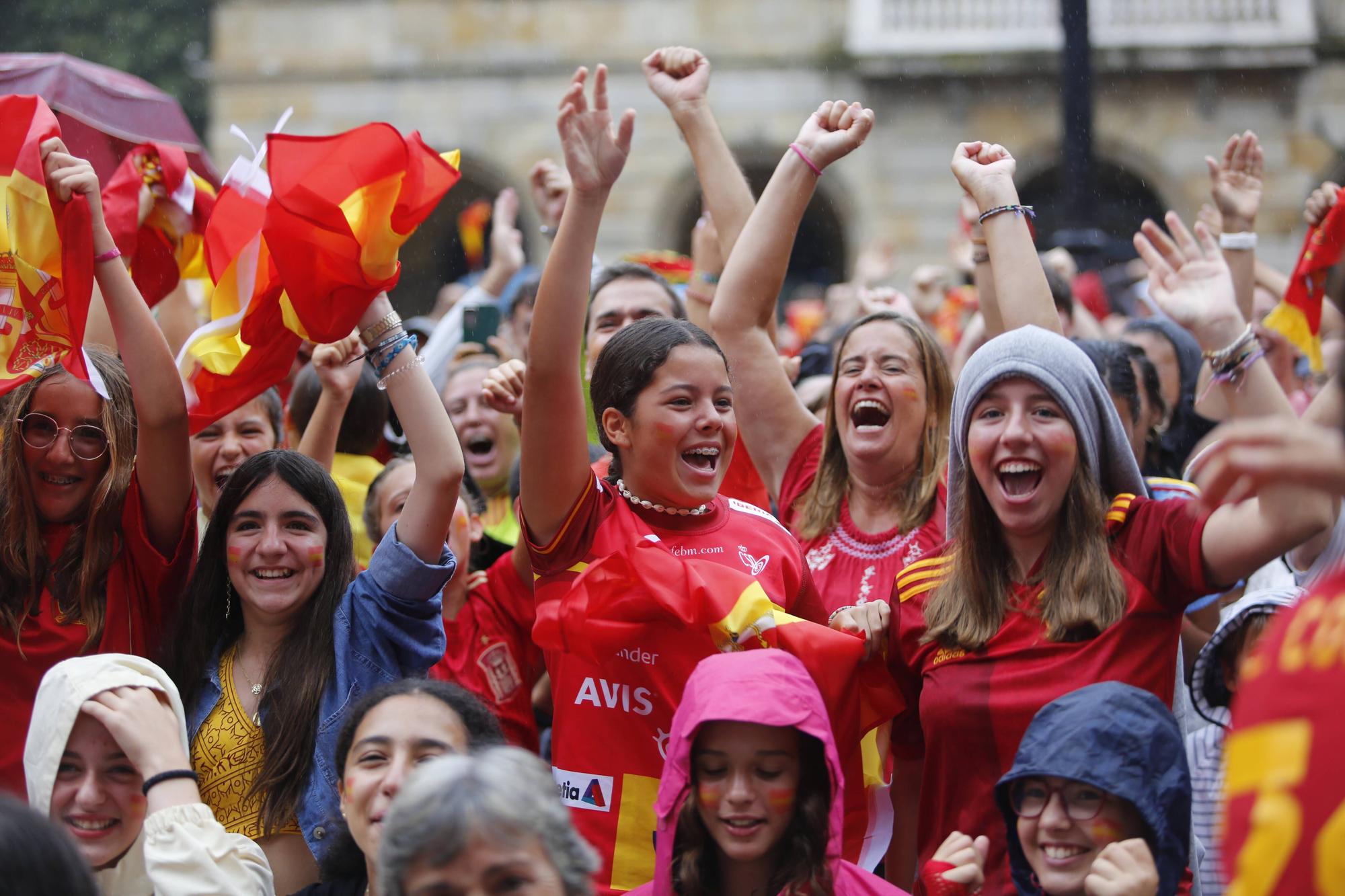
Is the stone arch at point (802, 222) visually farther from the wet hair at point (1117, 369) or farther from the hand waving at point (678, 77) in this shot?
the hand waving at point (678, 77)

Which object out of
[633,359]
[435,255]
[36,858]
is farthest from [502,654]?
[435,255]

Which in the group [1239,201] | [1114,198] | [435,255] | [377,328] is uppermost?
[1114,198]

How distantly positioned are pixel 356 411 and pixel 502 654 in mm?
1343

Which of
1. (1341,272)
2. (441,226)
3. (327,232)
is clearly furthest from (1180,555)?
(441,226)

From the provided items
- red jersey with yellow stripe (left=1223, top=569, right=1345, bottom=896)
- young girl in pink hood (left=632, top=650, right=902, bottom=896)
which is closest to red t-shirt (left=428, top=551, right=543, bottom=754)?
young girl in pink hood (left=632, top=650, right=902, bottom=896)

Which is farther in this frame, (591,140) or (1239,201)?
(1239,201)

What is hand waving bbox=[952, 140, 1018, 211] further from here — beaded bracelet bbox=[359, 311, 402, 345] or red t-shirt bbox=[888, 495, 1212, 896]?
beaded bracelet bbox=[359, 311, 402, 345]

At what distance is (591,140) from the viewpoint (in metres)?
3.25

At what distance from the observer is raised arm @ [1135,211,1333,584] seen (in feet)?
8.92

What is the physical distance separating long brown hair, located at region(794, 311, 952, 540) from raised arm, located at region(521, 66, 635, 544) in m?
1.01

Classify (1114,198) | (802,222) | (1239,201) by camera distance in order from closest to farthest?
1. (1239,201)
2. (1114,198)
3. (802,222)

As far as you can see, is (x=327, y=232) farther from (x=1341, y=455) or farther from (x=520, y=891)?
(x=1341, y=455)

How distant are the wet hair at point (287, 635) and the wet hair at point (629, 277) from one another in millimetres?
1378

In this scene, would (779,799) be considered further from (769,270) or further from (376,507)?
(376,507)
